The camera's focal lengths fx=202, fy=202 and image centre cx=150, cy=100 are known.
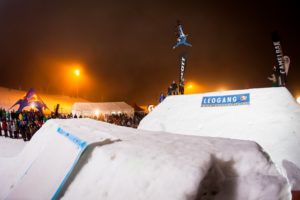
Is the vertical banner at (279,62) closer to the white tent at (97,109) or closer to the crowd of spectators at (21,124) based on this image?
the crowd of spectators at (21,124)

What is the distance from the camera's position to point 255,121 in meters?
7.19

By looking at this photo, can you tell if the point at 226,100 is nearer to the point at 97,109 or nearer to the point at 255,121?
the point at 255,121

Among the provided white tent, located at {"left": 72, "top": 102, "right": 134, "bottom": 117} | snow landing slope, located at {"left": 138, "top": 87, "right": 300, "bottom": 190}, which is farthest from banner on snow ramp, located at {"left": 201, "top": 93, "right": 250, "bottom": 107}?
white tent, located at {"left": 72, "top": 102, "right": 134, "bottom": 117}

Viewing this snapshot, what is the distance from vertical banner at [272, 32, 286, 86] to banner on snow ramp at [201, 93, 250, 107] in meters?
3.40

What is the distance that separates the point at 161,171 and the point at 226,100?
7.27m

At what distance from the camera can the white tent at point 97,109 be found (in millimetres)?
31511

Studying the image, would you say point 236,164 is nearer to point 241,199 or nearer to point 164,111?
point 241,199

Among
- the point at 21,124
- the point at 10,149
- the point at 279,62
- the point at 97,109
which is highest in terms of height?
the point at 279,62

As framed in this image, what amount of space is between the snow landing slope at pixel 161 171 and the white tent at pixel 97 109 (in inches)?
1143

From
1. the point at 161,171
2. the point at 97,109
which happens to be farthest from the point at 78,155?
the point at 97,109

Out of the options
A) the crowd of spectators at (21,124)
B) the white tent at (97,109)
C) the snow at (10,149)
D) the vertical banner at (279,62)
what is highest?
the vertical banner at (279,62)

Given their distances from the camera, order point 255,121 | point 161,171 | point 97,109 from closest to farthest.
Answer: point 161,171, point 255,121, point 97,109

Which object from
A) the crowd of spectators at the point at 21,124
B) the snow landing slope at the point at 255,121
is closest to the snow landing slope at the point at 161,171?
the snow landing slope at the point at 255,121

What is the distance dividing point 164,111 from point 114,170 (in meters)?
8.11
